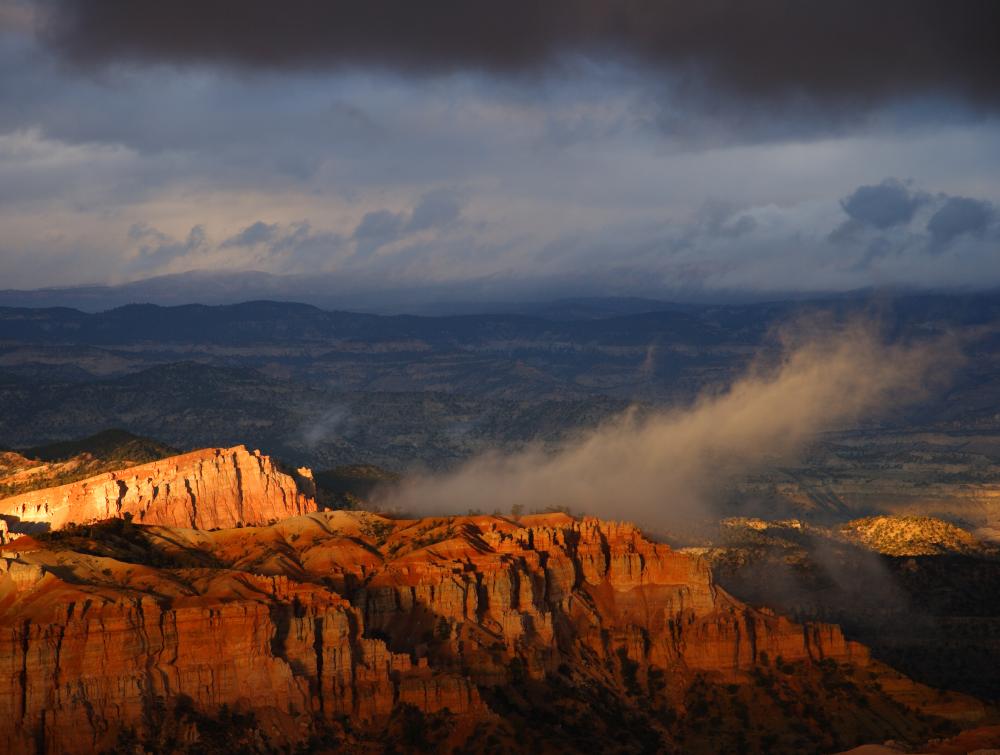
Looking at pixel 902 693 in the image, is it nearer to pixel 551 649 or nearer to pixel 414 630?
pixel 551 649

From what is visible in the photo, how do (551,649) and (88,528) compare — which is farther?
(88,528)

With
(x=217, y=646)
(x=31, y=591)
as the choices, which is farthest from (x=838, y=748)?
(x=31, y=591)

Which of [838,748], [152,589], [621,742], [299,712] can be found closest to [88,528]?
[152,589]

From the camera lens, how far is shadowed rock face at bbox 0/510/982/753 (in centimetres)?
13025

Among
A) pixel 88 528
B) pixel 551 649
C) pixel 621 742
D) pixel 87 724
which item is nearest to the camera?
pixel 87 724

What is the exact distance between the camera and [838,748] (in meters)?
148

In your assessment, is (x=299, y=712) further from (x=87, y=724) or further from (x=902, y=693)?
(x=902, y=693)

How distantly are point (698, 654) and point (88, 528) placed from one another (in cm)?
5803

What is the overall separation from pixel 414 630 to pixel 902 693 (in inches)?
1629

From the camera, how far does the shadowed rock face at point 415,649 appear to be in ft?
427

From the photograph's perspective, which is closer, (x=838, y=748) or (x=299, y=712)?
(x=299, y=712)

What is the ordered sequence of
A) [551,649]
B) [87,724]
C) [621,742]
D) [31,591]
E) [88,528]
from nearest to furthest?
[87,724], [31,591], [621,742], [551,649], [88,528]

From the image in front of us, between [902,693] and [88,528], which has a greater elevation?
[88,528]

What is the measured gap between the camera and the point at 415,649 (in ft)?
487
